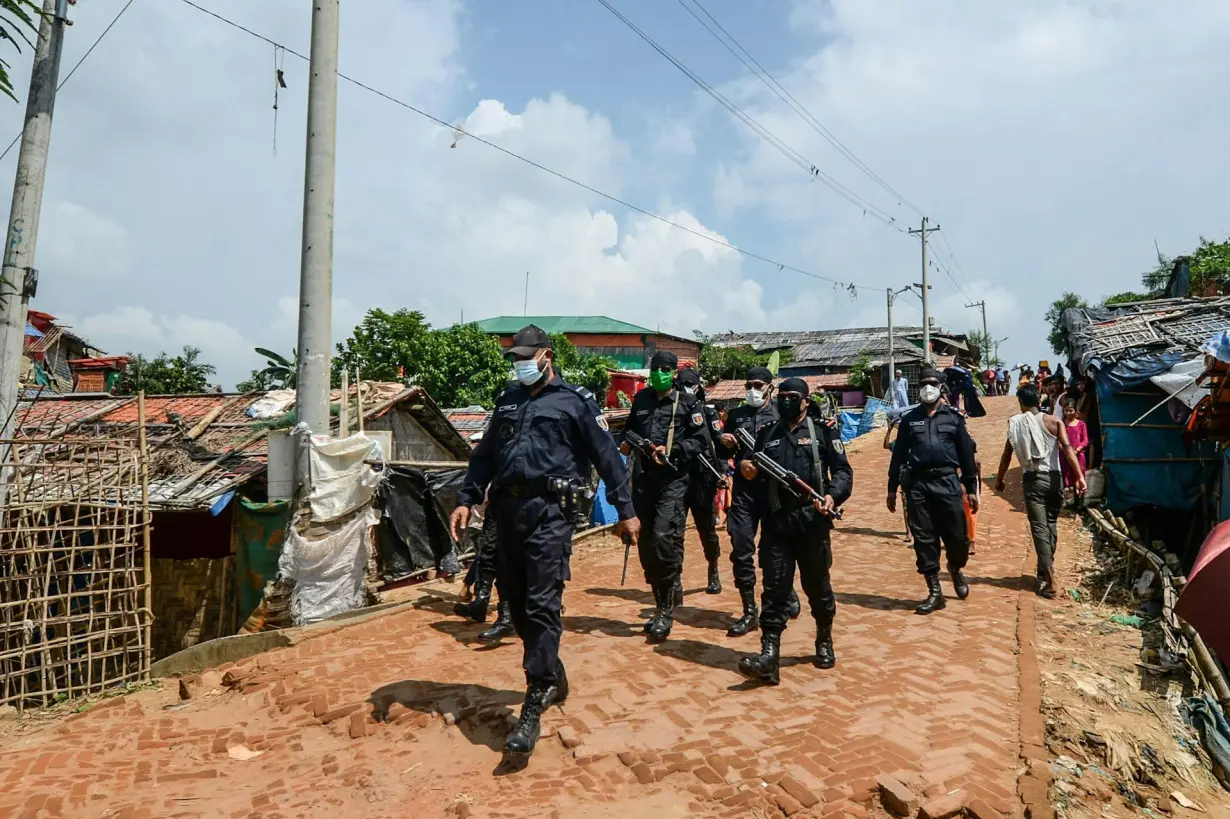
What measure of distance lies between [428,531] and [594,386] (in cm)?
2487

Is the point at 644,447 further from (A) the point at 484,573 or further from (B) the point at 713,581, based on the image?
(B) the point at 713,581

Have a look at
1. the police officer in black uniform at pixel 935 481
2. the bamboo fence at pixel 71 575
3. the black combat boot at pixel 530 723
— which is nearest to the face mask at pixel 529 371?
the black combat boot at pixel 530 723

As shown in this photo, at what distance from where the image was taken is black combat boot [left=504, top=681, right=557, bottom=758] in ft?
12.4

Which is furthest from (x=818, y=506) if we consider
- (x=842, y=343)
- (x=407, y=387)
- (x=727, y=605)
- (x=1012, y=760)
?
(x=842, y=343)

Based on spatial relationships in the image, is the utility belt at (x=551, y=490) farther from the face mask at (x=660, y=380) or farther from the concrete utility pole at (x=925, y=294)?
the concrete utility pole at (x=925, y=294)

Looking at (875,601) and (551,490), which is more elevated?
(551,490)

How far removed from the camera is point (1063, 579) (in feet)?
25.8

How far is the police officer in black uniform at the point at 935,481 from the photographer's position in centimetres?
647

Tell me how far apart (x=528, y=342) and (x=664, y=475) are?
1.82 m

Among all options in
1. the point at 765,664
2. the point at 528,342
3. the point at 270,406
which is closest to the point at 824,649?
the point at 765,664

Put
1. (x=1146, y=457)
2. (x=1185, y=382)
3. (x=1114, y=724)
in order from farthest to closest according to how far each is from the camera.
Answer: (x=1146, y=457) < (x=1185, y=382) < (x=1114, y=724)

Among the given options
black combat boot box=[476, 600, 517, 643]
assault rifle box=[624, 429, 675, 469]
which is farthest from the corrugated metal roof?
assault rifle box=[624, 429, 675, 469]

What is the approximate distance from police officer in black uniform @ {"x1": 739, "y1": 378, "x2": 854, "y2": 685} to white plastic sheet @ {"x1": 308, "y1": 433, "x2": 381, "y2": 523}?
3.97 metres

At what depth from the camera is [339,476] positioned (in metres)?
7.24
